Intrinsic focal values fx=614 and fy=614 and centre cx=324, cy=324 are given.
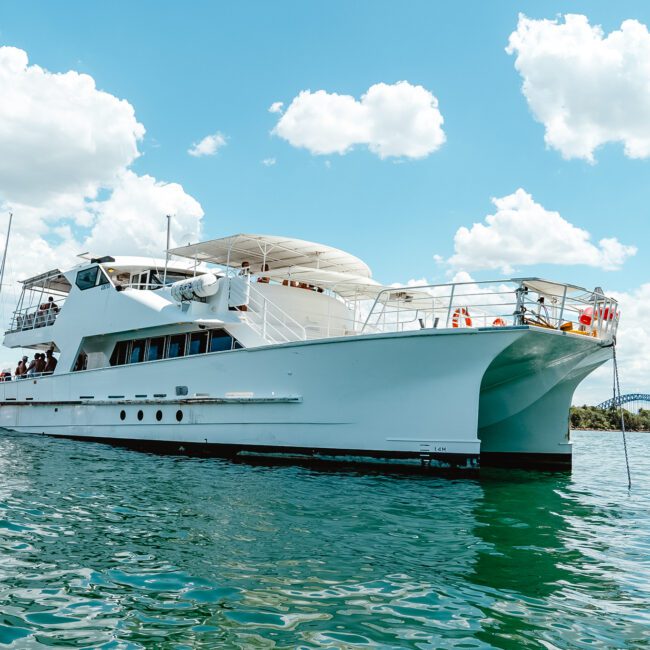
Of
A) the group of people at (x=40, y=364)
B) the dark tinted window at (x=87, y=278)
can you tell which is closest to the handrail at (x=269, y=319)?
the dark tinted window at (x=87, y=278)

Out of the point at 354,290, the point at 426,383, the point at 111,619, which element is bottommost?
the point at 111,619

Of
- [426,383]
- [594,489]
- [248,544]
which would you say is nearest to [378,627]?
[248,544]

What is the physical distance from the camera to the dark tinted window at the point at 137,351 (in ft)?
52.2

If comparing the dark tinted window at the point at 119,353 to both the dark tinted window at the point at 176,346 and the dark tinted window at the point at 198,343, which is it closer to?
the dark tinted window at the point at 176,346

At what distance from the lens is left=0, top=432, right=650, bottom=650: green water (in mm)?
3863

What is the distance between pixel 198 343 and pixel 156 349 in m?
1.72

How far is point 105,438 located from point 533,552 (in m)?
12.2

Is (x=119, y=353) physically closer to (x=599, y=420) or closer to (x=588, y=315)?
(x=588, y=315)

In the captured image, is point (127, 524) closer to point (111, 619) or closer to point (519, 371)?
point (111, 619)

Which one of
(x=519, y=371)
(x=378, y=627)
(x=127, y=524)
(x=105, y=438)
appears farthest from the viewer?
(x=105, y=438)

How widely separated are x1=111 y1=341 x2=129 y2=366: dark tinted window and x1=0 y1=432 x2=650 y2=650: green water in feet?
23.6

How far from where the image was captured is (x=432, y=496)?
8.83 m

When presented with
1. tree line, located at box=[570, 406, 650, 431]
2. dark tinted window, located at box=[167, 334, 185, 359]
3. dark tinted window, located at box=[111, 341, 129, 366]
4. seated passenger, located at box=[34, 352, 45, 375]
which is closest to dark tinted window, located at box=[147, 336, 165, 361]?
dark tinted window, located at box=[167, 334, 185, 359]

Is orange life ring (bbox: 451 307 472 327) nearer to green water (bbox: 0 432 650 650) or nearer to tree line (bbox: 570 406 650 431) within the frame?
green water (bbox: 0 432 650 650)
